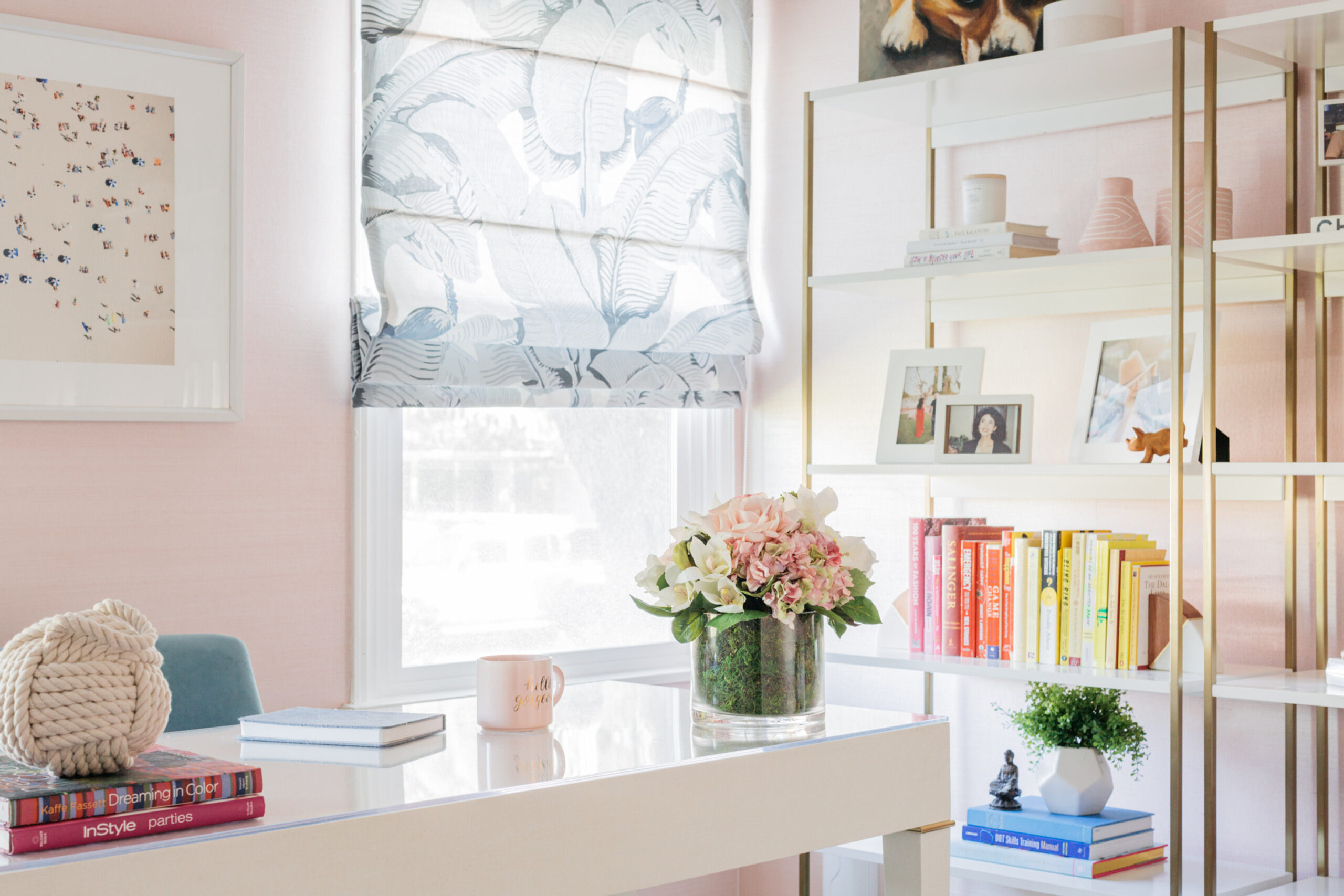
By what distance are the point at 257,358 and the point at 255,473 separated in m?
0.21

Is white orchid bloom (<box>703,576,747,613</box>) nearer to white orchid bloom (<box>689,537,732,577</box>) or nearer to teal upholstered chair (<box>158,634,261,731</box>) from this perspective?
white orchid bloom (<box>689,537,732,577</box>)

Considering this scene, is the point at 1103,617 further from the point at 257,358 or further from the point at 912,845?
the point at 257,358

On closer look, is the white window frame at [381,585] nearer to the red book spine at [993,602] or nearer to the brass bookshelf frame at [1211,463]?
the brass bookshelf frame at [1211,463]

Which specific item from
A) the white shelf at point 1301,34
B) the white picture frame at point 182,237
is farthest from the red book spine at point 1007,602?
the white picture frame at point 182,237

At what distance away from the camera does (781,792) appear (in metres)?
1.39

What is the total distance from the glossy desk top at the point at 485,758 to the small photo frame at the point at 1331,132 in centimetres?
127

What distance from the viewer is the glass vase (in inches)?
57.2

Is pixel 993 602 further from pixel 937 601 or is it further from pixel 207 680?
pixel 207 680

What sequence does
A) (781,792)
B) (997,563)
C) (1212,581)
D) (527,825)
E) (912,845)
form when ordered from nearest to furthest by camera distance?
1. (527,825)
2. (781,792)
3. (912,845)
4. (1212,581)
5. (997,563)

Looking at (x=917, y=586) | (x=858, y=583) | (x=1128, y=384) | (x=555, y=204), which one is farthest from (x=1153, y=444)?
(x=555, y=204)

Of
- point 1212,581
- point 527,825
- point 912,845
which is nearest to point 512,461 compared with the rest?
point 1212,581

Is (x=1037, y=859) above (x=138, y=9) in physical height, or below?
below

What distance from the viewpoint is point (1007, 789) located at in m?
2.60

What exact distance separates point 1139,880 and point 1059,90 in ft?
4.75
